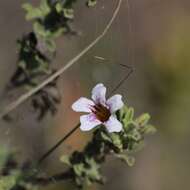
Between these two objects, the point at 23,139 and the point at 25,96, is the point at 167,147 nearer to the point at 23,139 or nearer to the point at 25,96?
the point at 23,139

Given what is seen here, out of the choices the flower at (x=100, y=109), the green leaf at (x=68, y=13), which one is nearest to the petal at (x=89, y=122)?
the flower at (x=100, y=109)

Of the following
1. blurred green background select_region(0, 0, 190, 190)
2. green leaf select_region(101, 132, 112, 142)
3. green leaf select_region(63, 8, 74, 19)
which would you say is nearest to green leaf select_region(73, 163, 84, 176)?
green leaf select_region(101, 132, 112, 142)

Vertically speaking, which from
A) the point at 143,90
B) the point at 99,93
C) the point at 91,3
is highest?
the point at 143,90

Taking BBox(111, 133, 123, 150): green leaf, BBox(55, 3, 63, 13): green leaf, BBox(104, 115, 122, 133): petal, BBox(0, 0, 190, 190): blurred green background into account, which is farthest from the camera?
BBox(0, 0, 190, 190): blurred green background

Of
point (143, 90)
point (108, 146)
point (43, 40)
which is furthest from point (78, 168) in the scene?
point (143, 90)

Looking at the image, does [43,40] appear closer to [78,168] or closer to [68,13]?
[68,13]

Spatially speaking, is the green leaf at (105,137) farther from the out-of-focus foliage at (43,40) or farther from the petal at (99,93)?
the out-of-focus foliage at (43,40)

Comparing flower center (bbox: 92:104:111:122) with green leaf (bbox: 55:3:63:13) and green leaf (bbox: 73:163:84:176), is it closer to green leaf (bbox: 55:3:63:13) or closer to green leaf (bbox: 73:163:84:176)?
green leaf (bbox: 73:163:84:176)
